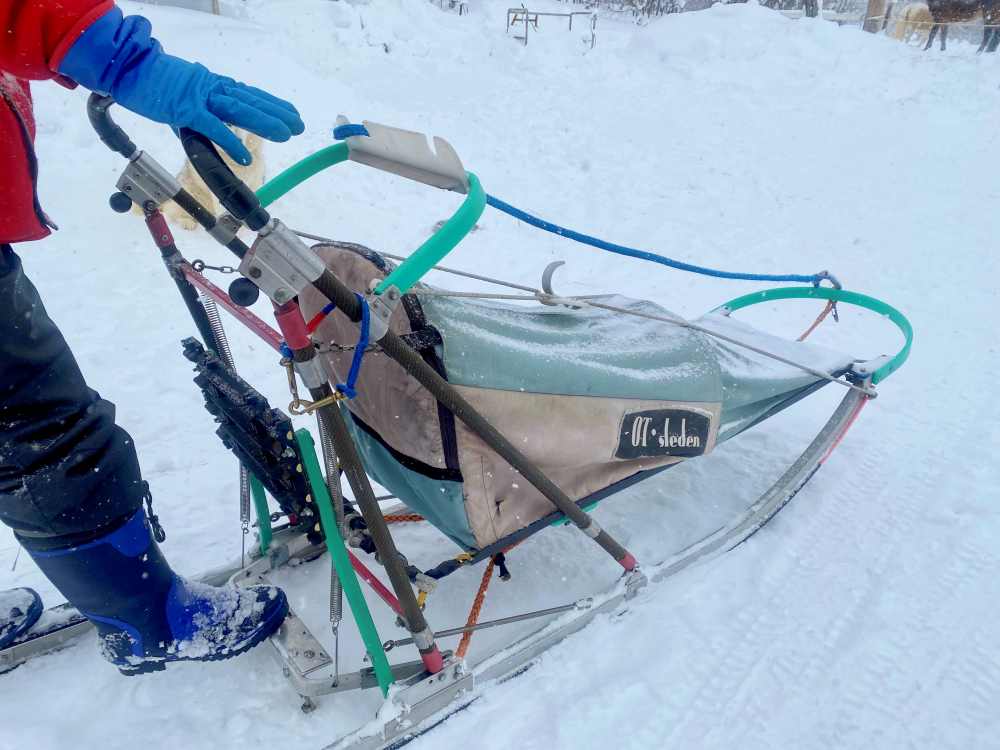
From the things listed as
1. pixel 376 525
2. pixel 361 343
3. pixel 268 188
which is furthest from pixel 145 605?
pixel 268 188

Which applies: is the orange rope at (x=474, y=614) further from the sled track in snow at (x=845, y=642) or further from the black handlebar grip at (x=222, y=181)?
the black handlebar grip at (x=222, y=181)

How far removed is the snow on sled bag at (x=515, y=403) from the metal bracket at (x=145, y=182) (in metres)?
0.37

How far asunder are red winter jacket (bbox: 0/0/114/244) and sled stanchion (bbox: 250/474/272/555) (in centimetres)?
94

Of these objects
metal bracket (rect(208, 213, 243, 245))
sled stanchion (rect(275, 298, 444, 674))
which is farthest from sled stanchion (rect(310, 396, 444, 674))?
metal bracket (rect(208, 213, 243, 245))

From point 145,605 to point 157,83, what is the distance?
116 cm

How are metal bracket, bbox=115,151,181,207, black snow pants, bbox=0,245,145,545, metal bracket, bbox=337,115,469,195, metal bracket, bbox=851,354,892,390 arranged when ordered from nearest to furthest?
black snow pants, bbox=0,245,145,545
metal bracket, bbox=337,115,469,195
metal bracket, bbox=115,151,181,207
metal bracket, bbox=851,354,892,390

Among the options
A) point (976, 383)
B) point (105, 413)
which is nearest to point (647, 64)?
point (976, 383)

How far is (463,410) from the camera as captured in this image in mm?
1723

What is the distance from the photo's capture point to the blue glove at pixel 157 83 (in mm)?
1333

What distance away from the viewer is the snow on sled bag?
1.83 metres

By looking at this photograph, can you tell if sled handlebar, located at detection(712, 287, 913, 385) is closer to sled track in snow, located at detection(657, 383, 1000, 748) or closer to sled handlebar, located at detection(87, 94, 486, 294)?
sled track in snow, located at detection(657, 383, 1000, 748)

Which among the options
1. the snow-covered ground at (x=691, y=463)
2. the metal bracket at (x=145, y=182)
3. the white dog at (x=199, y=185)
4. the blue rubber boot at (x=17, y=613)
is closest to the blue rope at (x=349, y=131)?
the metal bracket at (x=145, y=182)

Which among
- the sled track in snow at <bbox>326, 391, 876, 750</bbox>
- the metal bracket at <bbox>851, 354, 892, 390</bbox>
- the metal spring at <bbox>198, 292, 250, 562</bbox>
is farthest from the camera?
the metal bracket at <bbox>851, 354, 892, 390</bbox>

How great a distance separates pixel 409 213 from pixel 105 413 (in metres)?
5.05
